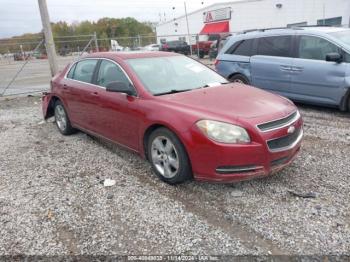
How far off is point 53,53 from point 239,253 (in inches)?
415

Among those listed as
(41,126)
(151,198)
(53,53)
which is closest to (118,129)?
(151,198)

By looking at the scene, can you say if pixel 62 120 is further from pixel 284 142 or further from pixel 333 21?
pixel 333 21

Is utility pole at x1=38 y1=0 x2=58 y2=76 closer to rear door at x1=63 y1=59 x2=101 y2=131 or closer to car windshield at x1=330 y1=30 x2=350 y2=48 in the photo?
rear door at x1=63 y1=59 x2=101 y2=131

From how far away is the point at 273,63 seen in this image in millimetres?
7418

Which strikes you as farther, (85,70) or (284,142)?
(85,70)

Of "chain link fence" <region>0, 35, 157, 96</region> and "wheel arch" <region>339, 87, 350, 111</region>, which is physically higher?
"chain link fence" <region>0, 35, 157, 96</region>

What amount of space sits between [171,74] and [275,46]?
374 cm

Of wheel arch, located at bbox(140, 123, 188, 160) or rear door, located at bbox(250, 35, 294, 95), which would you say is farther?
rear door, located at bbox(250, 35, 294, 95)

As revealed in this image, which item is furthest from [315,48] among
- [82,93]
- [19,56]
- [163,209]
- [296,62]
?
[19,56]

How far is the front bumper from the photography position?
11.2ft

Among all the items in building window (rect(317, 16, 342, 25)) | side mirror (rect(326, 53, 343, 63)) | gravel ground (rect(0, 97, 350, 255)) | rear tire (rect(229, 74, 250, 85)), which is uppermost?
building window (rect(317, 16, 342, 25))

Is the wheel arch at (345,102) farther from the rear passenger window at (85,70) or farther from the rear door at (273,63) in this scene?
the rear passenger window at (85,70)

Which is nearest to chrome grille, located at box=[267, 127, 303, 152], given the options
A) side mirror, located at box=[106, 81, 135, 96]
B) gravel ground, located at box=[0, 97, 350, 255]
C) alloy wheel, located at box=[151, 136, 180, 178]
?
gravel ground, located at box=[0, 97, 350, 255]

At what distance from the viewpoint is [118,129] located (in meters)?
4.71
